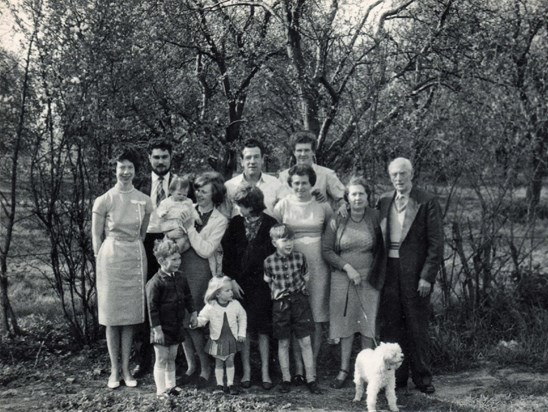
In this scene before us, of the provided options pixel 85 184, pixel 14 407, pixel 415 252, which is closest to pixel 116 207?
pixel 85 184

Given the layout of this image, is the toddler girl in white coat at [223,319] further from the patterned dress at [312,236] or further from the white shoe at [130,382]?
the white shoe at [130,382]

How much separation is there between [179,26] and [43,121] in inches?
106

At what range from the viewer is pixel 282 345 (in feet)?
16.0

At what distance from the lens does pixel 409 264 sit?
473 centimetres

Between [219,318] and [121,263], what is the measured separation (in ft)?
3.16

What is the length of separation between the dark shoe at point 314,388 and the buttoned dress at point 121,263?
5.01 ft

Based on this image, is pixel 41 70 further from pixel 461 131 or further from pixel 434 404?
pixel 434 404

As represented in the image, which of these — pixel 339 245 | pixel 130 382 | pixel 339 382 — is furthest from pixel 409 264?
pixel 130 382

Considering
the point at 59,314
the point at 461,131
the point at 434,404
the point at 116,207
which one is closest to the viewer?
the point at 434,404

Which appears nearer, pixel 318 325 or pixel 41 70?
pixel 318 325

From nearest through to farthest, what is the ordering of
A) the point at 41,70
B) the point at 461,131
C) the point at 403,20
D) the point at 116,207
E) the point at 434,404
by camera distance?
the point at 434,404
the point at 116,207
the point at 41,70
the point at 461,131
the point at 403,20

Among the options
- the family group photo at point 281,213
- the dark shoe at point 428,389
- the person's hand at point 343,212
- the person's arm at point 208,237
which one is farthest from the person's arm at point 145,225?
the dark shoe at point 428,389

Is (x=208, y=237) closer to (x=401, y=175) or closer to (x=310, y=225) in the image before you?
(x=310, y=225)

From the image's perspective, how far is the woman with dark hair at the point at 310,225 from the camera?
491cm
